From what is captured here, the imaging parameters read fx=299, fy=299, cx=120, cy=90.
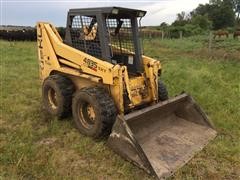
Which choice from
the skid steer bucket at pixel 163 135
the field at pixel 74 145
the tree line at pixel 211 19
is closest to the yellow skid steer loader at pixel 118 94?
the skid steer bucket at pixel 163 135

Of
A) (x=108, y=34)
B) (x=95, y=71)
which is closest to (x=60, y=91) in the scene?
(x=95, y=71)

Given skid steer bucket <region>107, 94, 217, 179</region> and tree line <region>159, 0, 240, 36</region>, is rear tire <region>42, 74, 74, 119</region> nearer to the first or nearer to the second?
skid steer bucket <region>107, 94, 217, 179</region>

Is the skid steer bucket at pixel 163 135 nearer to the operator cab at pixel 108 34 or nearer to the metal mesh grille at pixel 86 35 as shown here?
the operator cab at pixel 108 34

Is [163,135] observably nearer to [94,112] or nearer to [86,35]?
[94,112]

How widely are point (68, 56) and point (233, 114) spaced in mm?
3312

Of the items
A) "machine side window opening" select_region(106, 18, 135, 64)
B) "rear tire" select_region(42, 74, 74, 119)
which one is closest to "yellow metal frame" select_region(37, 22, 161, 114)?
"rear tire" select_region(42, 74, 74, 119)

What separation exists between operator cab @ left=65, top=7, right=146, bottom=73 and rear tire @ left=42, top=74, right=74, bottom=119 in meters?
0.67

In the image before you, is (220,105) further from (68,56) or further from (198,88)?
(68,56)

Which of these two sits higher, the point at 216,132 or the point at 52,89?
the point at 52,89

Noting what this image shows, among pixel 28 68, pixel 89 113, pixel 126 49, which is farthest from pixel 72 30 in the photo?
pixel 28 68

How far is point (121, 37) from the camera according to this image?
5395mm

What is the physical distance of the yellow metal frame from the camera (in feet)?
14.9

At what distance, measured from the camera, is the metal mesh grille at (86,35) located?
4.96 meters

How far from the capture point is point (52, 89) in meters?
5.64
